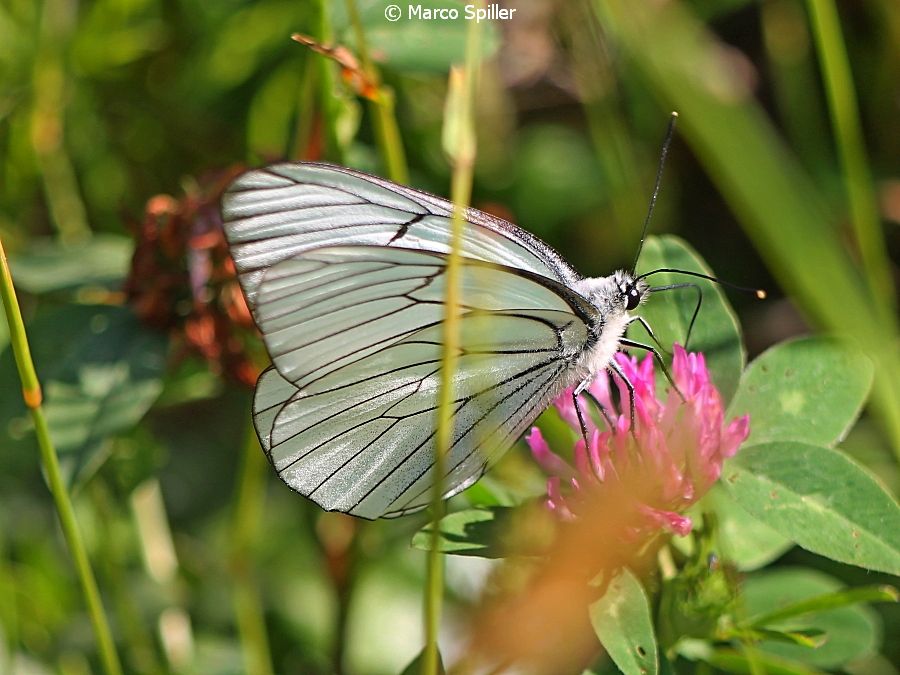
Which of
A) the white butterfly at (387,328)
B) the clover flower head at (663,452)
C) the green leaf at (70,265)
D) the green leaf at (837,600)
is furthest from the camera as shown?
the green leaf at (70,265)

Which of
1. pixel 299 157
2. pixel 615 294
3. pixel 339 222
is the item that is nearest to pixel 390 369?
pixel 339 222

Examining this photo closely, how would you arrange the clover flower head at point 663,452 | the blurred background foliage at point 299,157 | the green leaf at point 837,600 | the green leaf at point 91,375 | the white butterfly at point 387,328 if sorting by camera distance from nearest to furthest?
the green leaf at point 837,600
the clover flower head at point 663,452
the white butterfly at point 387,328
the green leaf at point 91,375
the blurred background foliage at point 299,157

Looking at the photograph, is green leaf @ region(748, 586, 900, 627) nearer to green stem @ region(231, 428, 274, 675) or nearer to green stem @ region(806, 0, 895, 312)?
green stem @ region(806, 0, 895, 312)

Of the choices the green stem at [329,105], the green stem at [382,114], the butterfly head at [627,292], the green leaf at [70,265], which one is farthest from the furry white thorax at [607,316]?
the green leaf at [70,265]

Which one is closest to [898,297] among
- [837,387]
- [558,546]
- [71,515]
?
[837,387]

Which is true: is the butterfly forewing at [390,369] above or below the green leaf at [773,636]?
above

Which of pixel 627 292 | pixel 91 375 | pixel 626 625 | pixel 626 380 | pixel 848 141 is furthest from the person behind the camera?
pixel 848 141

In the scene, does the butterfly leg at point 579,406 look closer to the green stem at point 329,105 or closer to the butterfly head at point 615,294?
the butterfly head at point 615,294

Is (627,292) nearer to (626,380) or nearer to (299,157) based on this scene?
(626,380)
